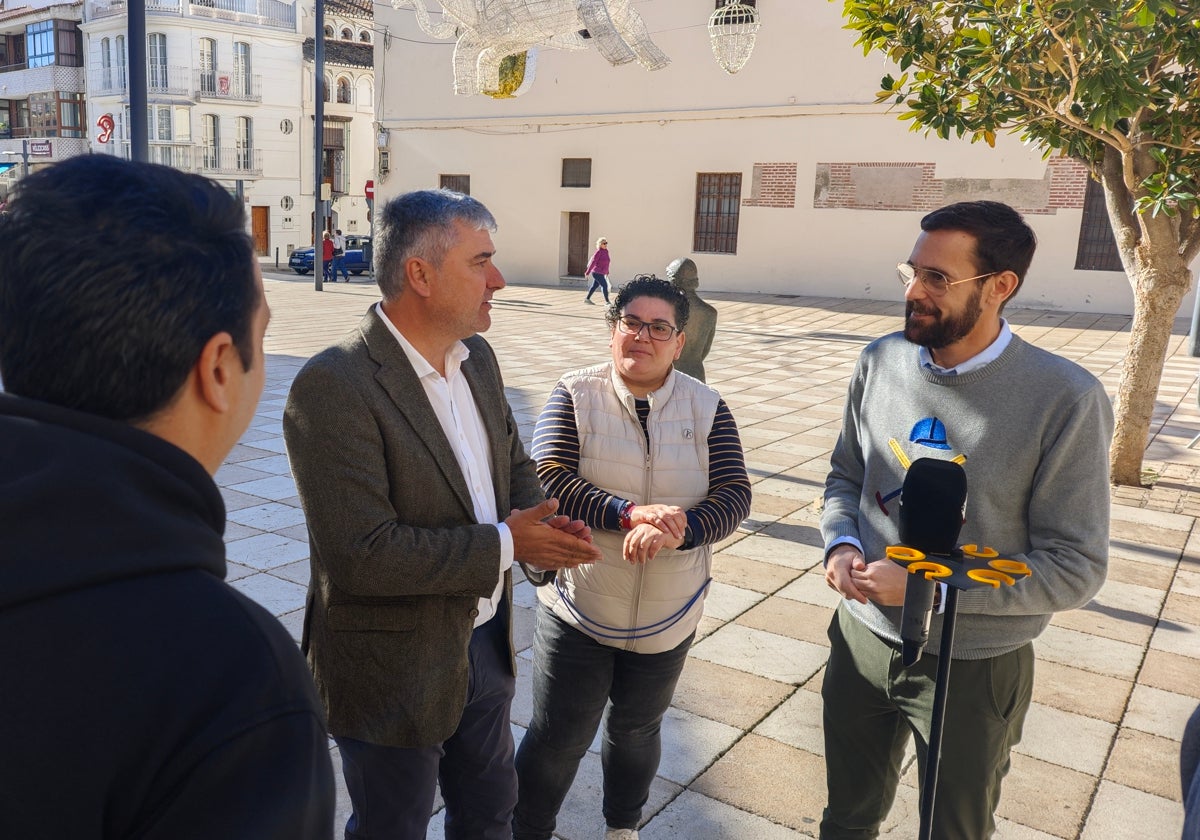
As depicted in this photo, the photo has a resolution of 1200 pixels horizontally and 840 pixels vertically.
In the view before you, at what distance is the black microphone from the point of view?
1.54 metres

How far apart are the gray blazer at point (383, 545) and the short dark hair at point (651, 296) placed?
0.80 metres

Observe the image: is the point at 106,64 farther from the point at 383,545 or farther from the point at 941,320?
the point at 941,320

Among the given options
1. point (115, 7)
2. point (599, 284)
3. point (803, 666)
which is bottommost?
point (803, 666)

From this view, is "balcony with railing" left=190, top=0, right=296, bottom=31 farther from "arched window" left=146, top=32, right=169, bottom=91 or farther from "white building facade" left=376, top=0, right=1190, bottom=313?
"white building facade" left=376, top=0, right=1190, bottom=313

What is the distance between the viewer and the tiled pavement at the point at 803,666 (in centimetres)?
303

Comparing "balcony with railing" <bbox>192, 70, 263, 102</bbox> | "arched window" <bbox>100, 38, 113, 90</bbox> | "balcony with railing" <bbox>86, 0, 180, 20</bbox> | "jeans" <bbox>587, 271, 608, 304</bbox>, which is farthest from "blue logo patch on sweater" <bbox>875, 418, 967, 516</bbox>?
"arched window" <bbox>100, 38, 113, 90</bbox>

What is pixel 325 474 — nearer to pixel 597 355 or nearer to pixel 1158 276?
pixel 1158 276

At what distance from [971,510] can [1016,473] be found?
0.40 feet

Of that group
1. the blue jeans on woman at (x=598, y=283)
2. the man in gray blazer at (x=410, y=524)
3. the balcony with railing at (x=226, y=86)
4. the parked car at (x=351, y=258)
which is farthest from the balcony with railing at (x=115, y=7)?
the man in gray blazer at (x=410, y=524)

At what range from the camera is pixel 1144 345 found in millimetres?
6711

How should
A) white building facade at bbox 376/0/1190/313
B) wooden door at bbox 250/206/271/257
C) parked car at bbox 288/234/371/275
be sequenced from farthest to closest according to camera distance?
wooden door at bbox 250/206/271/257 → parked car at bbox 288/234/371/275 → white building facade at bbox 376/0/1190/313

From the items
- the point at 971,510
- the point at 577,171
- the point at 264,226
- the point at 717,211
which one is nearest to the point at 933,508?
the point at 971,510

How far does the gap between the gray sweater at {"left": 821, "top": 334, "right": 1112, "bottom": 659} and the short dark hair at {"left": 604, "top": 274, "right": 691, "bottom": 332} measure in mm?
682

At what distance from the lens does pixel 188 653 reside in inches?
32.3
